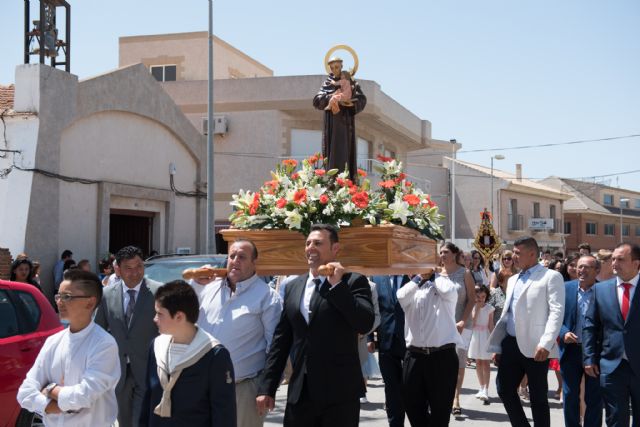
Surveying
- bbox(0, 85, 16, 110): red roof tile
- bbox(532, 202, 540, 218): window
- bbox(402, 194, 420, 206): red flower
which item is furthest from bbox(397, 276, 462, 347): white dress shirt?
bbox(532, 202, 540, 218): window

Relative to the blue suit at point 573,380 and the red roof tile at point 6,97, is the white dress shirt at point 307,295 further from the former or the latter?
the red roof tile at point 6,97

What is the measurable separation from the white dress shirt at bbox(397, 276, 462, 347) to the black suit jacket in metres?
2.11

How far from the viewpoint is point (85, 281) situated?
4691mm

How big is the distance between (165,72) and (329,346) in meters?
32.6

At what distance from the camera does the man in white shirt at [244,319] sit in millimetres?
5629

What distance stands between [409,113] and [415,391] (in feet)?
99.6

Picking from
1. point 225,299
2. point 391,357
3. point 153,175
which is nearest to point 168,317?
point 225,299

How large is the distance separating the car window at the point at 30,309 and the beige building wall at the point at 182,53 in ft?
93.7

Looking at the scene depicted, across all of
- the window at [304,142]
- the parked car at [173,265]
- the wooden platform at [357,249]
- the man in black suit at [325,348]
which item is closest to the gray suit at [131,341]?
the wooden platform at [357,249]

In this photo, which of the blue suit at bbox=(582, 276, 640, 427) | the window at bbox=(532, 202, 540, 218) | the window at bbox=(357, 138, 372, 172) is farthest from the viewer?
the window at bbox=(532, 202, 540, 218)

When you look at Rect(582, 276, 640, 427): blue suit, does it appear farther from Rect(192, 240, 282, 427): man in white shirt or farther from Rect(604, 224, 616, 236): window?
Rect(604, 224, 616, 236): window

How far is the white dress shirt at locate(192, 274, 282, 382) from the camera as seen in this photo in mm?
5637

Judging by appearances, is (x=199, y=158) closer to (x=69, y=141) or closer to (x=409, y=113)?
(x=69, y=141)

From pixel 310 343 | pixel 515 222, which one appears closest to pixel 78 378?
pixel 310 343
